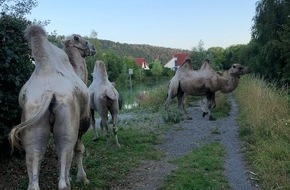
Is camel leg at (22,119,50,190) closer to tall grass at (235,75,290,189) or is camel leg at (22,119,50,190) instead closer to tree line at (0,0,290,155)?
tree line at (0,0,290,155)

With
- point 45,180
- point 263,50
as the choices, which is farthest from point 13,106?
point 263,50

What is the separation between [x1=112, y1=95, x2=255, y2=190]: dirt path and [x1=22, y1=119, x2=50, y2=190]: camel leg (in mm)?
2113

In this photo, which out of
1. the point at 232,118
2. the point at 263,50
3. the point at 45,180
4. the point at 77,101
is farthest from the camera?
the point at 263,50

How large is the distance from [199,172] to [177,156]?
5.30ft

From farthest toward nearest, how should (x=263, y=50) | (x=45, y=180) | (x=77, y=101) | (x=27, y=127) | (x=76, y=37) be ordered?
(x=263, y=50) < (x=76, y=37) < (x=45, y=180) < (x=77, y=101) < (x=27, y=127)

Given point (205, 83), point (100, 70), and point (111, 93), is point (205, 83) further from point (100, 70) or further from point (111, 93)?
point (111, 93)

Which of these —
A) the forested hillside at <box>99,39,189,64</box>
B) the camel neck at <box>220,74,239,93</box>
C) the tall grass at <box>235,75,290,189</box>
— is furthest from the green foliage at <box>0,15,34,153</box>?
the forested hillside at <box>99,39,189,64</box>

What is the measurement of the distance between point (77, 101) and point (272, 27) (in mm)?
22240

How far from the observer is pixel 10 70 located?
631 cm

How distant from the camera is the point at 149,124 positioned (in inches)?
512

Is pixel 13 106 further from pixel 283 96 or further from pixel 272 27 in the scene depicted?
pixel 272 27

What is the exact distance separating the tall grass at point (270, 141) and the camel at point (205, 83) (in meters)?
2.09

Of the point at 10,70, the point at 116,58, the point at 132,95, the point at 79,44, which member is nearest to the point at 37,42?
the point at 10,70

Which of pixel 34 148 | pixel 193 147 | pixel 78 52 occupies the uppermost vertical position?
pixel 78 52
